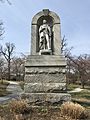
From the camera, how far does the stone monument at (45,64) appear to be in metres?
8.99

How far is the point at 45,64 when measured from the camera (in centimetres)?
953

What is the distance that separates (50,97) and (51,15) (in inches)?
152

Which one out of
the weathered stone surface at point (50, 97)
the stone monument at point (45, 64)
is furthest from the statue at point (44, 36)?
the weathered stone surface at point (50, 97)

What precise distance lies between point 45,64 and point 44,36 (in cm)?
153

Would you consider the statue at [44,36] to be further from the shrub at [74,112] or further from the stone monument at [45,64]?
the shrub at [74,112]

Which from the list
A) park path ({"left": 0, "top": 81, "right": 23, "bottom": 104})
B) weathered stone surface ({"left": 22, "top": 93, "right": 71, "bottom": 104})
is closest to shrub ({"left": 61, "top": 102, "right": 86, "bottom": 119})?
weathered stone surface ({"left": 22, "top": 93, "right": 71, "bottom": 104})

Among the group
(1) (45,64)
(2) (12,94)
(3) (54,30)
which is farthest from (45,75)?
(2) (12,94)

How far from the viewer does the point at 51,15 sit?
10.6 m

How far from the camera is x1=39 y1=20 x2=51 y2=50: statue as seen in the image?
10.4 metres

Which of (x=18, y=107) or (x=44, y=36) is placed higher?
(x=44, y=36)

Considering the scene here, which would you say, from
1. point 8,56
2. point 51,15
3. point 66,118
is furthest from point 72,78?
point 66,118

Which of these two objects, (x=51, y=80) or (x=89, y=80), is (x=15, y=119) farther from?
(x=89, y=80)

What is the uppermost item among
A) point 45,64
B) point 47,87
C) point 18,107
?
point 45,64

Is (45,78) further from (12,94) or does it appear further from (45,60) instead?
(12,94)
